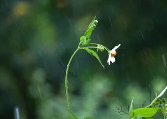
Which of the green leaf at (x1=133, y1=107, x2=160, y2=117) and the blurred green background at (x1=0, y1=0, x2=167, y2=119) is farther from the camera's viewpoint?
the blurred green background at (x1=0, y1=0, x2=167, y2=119)

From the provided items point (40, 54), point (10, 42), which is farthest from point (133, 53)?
point (10, 42)

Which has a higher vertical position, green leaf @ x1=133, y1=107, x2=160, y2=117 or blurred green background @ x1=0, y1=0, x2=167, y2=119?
blurred green background @ x1=0, y1=0, x2=167, y2=119

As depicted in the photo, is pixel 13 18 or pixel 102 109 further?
pixel 13 18

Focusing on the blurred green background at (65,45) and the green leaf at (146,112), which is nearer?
the green leaf at (146,112)

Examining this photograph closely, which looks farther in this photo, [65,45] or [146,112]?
[65,45]

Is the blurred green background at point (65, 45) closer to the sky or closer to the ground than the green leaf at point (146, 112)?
closer to the sky

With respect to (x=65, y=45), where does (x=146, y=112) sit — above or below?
below

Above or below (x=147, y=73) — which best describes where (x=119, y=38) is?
above

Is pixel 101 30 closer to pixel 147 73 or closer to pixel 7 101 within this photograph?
pixel 147 73
